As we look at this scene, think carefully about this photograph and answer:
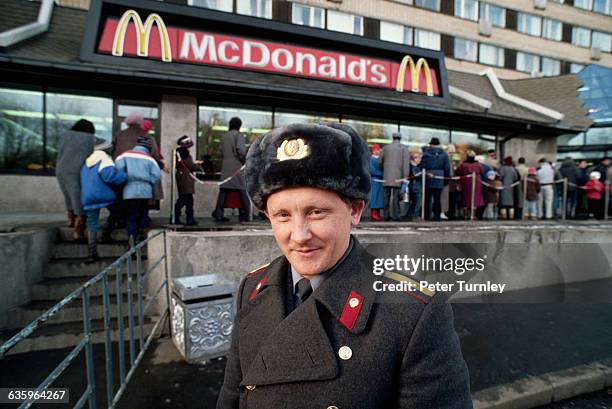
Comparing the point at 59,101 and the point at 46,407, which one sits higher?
the point at 59,101

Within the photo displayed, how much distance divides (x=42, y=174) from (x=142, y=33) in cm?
446

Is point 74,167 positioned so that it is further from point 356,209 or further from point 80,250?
point 356,209

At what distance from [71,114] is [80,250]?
5.59m

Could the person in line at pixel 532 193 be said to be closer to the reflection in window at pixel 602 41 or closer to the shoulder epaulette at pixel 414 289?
the shoulder epaulette at pixel 414 289

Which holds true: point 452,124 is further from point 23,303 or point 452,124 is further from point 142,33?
point 23,303

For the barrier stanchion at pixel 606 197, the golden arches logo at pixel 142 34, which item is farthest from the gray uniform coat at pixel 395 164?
the barrier stanchion at pixel 606 197

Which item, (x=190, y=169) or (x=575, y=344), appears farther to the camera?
(x=190, y=169)

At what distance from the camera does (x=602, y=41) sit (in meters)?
26.6

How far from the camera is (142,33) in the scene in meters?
8.66

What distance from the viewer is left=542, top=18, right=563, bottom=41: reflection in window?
2412cm

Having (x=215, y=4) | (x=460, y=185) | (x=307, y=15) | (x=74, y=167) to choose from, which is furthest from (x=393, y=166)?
(x=307, y=15)

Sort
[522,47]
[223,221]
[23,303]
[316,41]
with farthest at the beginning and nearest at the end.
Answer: [522,47] → [316,41] → [223,221] → [23,303]

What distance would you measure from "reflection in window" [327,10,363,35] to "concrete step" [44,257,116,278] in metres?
16.2

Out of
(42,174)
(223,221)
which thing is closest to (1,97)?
(42,174)
